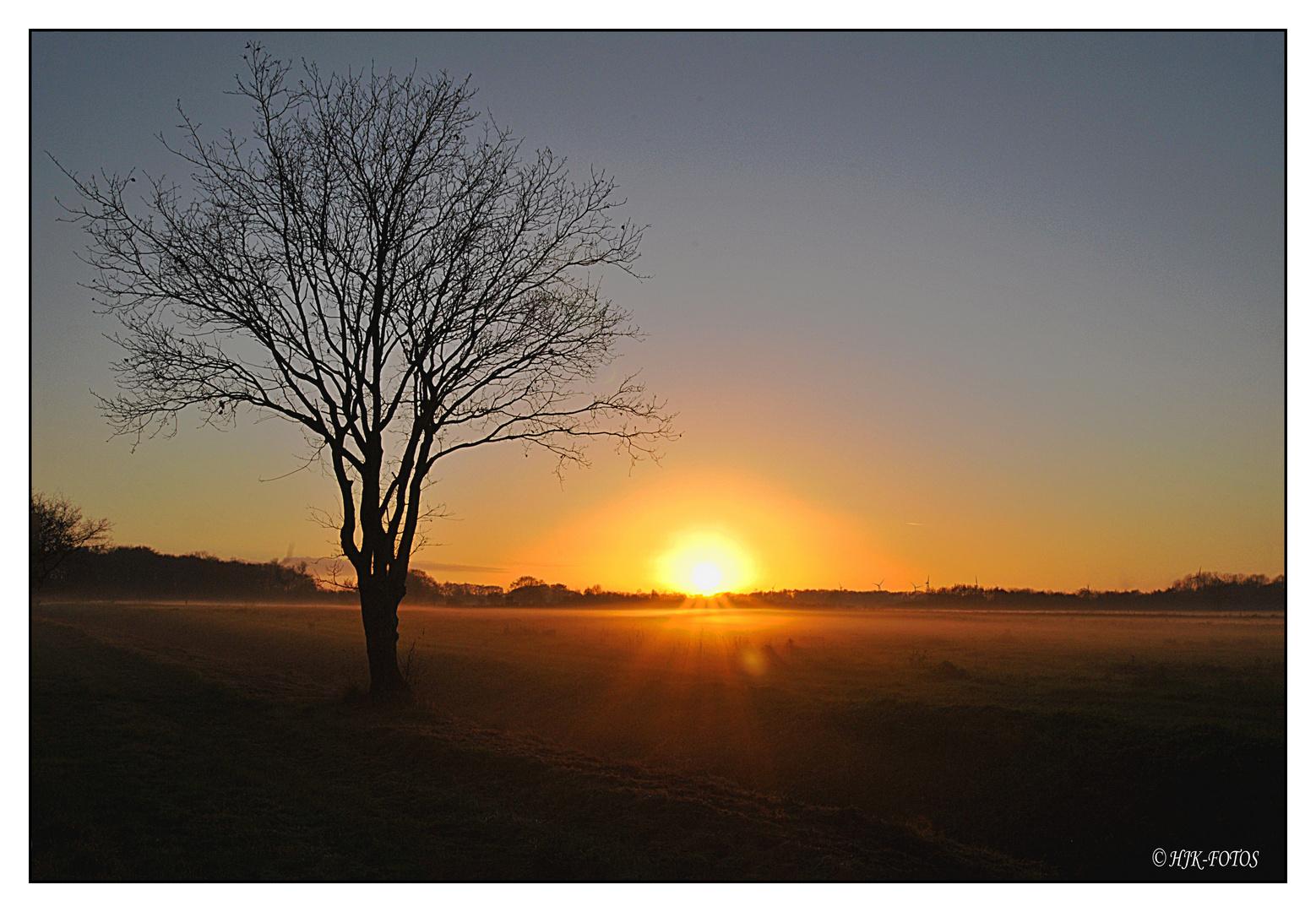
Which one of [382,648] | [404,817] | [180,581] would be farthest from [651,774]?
[180,581]

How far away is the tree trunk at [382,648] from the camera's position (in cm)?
1672

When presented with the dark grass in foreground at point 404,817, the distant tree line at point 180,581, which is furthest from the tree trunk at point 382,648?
the distant tree line at point 180,581

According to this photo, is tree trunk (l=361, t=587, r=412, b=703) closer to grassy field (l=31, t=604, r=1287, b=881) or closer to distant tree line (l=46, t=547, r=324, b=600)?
grassy field (l=31, t=604, r=1287, b=881)

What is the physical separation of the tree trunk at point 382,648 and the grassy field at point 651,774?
690mm

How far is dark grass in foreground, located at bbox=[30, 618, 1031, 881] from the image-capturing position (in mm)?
7875

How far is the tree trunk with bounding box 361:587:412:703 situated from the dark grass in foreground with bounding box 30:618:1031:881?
230 cm

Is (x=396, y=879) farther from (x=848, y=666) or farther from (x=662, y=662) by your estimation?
(x=848, y=666)

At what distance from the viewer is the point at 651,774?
12.1m

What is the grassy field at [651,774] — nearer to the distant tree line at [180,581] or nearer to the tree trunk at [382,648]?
the tree trunk at [382,648]

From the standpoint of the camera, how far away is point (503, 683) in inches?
865

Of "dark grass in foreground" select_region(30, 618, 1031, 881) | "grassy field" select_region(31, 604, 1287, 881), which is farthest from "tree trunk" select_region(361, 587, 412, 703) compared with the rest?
"dark grass in foreground" select_region(30, 618, 1031, 881)

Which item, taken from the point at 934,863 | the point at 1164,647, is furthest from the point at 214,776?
the point at 1164,647

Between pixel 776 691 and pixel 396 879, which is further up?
pixel 396 879

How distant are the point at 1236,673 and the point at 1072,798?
54.9 feet
